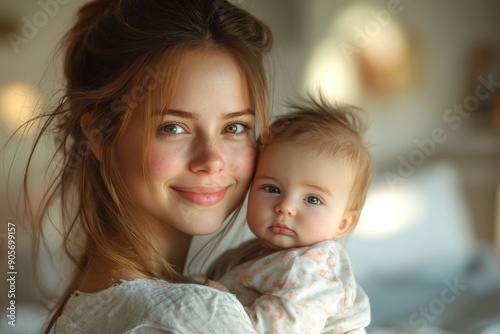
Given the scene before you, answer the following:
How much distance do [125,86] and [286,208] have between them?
37cm

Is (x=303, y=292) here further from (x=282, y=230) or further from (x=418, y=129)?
(x=418, y=129)

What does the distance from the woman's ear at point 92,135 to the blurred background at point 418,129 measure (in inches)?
43.6

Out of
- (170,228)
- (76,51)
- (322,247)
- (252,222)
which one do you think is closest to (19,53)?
(76,51)

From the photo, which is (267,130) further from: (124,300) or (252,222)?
(124,300)

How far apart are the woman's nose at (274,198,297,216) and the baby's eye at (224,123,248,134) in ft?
0.52

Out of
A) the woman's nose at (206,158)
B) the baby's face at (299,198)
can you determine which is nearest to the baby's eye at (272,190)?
the baby's face at (299,198)

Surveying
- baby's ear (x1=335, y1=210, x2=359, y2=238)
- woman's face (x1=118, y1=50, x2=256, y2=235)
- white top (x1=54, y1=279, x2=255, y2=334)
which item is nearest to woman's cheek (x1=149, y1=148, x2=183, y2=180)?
woman's face (x1=118, y1=50, x2=256, y2=235)

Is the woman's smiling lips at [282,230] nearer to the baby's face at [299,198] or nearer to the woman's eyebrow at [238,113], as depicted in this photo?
the baby's face at [299,198]

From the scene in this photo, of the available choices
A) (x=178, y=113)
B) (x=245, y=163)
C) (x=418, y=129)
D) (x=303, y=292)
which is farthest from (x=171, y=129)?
(x=418, y=129)

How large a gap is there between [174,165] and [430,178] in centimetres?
170

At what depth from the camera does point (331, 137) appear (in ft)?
4.00

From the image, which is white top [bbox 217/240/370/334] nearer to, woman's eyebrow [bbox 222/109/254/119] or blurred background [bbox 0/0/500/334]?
woman's eyebrow [bbox 222/109/254/119]

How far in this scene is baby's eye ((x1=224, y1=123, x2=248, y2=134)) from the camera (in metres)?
1.20

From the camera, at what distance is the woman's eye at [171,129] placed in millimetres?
1152
